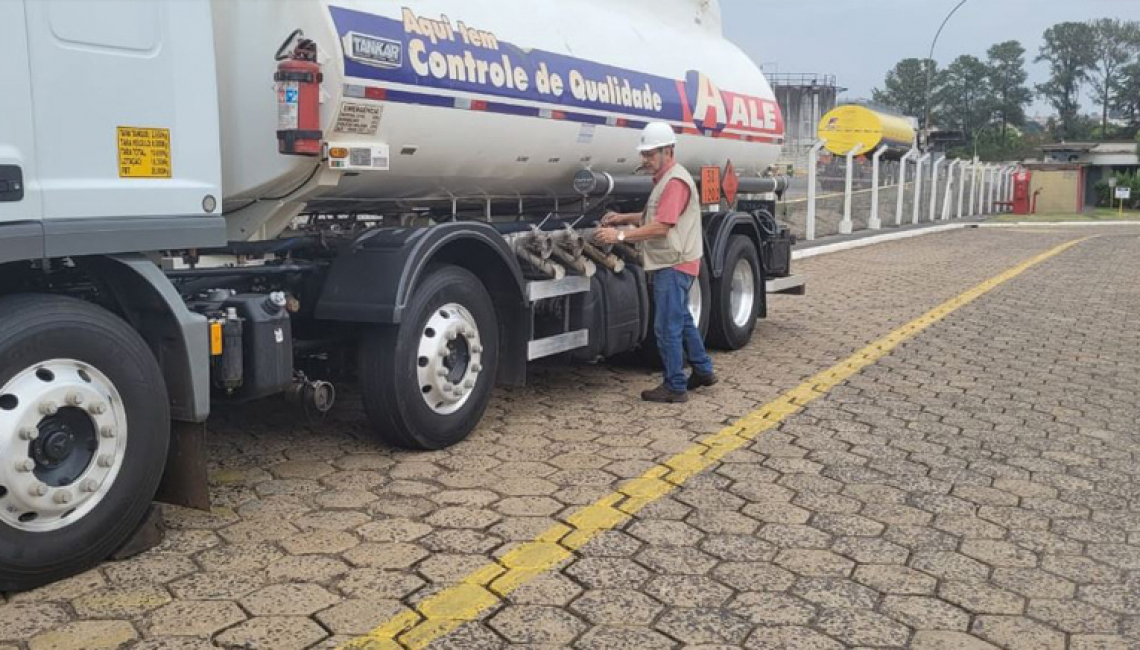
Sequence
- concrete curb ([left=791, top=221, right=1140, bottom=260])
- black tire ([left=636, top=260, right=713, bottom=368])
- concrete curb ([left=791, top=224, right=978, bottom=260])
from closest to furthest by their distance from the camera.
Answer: black tire ([left=636, top=260, right=713, bottom=368]), concrete curb ([left=791, top=224, right=978, bottom=260]), concrete curb ([left=791, top=221, right=1140, bottom=260])

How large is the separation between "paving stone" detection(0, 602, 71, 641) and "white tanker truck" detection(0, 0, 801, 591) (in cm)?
11

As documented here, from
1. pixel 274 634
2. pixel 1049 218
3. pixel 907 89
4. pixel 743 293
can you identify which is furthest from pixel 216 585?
pixel 907 89

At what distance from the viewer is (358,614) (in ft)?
11.8

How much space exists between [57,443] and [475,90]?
288 centimetres

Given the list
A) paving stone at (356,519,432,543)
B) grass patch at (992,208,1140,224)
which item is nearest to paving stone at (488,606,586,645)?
paving stone at (356,519,432,543)

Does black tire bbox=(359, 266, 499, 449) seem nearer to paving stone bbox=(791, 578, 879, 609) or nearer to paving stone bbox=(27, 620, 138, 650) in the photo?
paving stone bbox=(27, 620, 138, 650)

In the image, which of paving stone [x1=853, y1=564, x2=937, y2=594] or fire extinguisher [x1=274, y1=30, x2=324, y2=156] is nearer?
paving stone [x1=853, y1=564, x2=937, y2=594]

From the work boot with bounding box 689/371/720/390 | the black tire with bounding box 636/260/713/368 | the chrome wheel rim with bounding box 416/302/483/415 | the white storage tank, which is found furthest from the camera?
the black tire with bounding box 636/260/713/368

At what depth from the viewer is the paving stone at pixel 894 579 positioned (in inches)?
154

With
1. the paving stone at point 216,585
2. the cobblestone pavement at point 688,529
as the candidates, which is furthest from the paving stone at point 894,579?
the paving stone at point 216,585

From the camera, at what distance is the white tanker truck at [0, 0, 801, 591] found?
3670 millimetres

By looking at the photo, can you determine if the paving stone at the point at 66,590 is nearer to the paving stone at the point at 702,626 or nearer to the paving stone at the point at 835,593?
the paving stone at the point at 702,626

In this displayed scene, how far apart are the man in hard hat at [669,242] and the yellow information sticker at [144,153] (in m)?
3.26

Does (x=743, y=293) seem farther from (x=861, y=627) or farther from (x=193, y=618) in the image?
(x=193, y=618)
